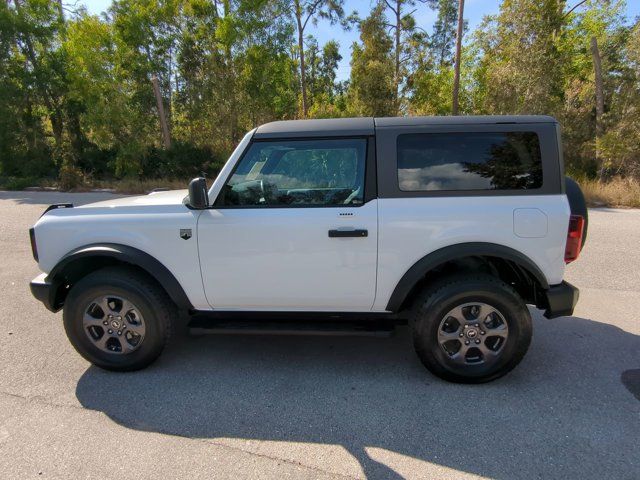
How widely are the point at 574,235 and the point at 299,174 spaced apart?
201cm

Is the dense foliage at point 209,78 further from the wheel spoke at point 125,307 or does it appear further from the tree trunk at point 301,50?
the wheel spoke at point 125,307

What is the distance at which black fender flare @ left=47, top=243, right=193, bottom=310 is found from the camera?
291cm

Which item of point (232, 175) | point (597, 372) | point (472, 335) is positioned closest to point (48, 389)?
point (232, 175)

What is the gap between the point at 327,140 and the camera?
2.90 meters

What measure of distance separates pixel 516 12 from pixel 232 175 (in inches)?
610

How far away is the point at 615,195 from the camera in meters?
10.6

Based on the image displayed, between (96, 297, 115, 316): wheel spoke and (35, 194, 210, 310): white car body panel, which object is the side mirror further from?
(96, 297, 115, 316): wheel spoke

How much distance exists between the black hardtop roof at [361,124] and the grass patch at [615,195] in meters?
9.74

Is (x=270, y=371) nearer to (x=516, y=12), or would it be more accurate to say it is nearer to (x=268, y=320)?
(x=268, y=320)

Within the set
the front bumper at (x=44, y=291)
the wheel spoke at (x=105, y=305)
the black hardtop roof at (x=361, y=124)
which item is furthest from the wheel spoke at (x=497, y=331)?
the front bumper at (x=44, y=291)

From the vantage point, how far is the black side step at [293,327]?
2900 mm

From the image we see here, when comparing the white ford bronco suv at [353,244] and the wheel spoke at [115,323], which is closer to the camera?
the white ford bronco suv at [353,244]

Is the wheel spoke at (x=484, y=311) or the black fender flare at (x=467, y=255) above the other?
the black fender flare at (x=467, y=255)

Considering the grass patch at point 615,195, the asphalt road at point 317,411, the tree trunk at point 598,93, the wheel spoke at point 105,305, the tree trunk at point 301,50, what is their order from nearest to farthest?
1. the asphalt road at point 317,411
2. the wheel spoke at point 105,305
3. the grass patch at point 615,195
4. the tree trunk at point 598,93
5. the tree trunk at point 301,50
